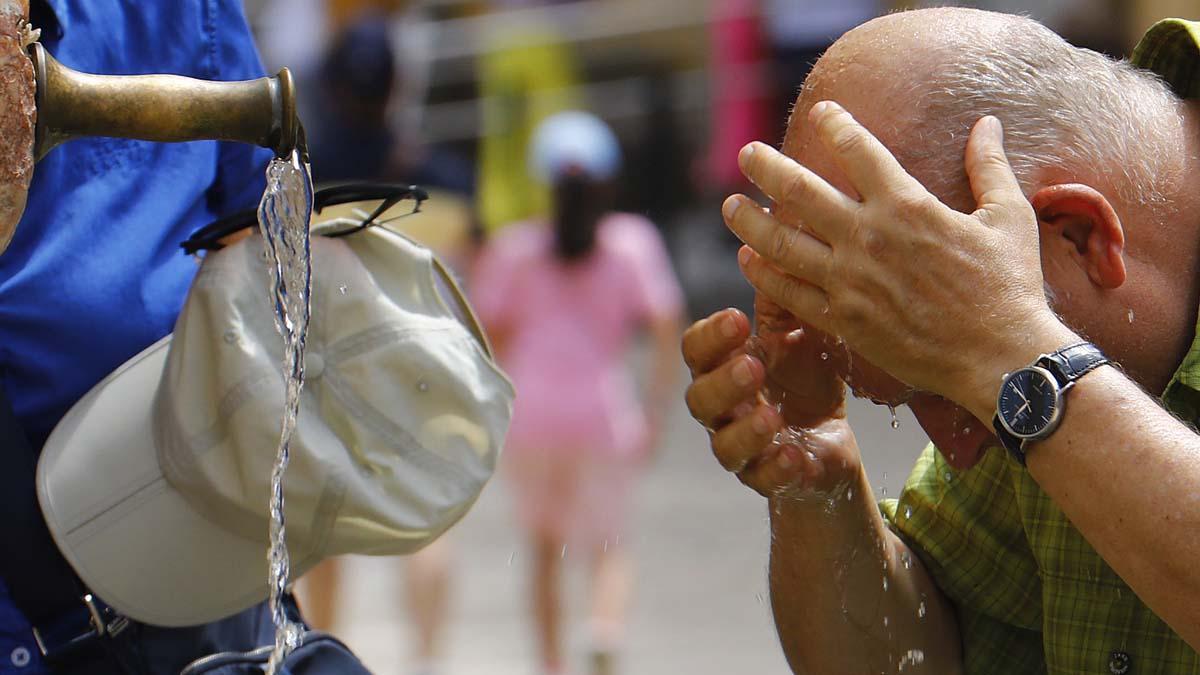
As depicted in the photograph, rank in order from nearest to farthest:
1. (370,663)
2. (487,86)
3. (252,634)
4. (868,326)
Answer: (868,326), (252,634), (370,663), (487,86)

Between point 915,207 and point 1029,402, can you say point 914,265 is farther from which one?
point 1029,402

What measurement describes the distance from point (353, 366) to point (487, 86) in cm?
845

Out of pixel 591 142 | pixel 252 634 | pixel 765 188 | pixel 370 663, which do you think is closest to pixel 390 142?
pixel 591 142

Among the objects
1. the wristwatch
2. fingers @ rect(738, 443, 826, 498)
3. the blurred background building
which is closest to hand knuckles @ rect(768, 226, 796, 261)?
the wristwatch

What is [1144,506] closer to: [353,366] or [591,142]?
[353,366]

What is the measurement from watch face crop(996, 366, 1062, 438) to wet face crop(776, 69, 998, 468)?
0.24 metres

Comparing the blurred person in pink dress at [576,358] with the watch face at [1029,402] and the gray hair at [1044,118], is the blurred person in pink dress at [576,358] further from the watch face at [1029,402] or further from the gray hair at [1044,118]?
the watch face at [1029,402]

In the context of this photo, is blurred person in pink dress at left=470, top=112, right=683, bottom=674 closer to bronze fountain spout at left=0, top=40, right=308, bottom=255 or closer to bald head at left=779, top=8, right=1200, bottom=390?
bald head at left=779, top=8, right=1200, bottom=390

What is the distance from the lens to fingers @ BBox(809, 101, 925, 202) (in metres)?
1.59

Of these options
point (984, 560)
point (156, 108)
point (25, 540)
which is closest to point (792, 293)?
point (984, 560)

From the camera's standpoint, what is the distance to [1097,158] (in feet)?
5.66

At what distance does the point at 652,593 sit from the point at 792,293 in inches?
173

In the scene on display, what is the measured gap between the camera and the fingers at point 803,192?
5.26 ft

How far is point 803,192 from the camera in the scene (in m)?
1.62
